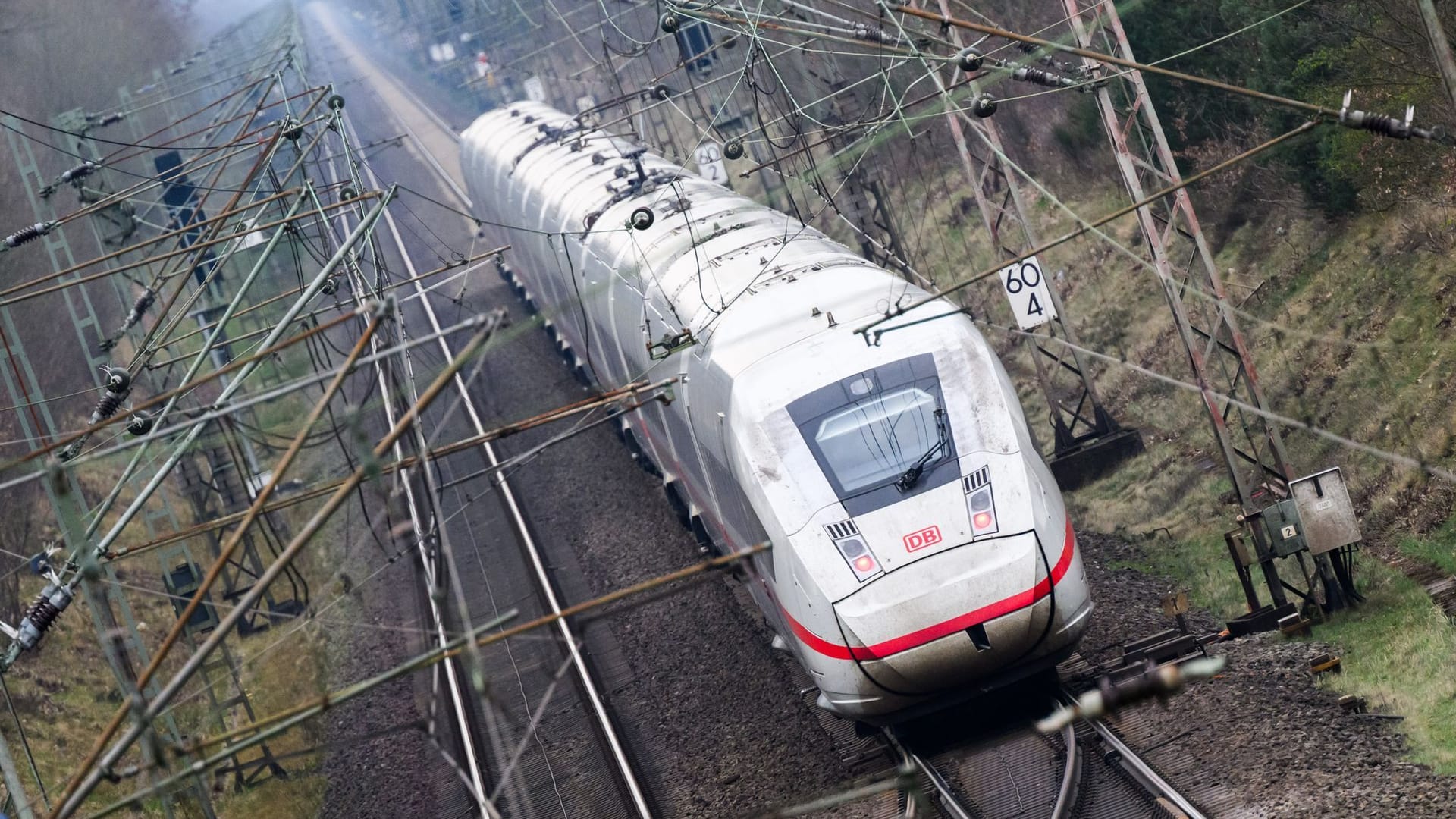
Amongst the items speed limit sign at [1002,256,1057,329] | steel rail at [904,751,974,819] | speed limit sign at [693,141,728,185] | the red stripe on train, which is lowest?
steel rail at [904,751,974,819]

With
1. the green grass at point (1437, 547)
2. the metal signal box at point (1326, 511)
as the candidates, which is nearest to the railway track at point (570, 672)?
the metal signal box at point (1326, 511)

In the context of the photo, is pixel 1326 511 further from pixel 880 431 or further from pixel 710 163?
pixel 710 163

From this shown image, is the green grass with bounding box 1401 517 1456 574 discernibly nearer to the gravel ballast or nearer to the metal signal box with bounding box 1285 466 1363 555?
the metal signal box with bounding box 1285 466 1363 555

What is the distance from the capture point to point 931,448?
11180 millimetres

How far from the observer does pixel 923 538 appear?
10.7m

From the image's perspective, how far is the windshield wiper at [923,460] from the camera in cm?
1098

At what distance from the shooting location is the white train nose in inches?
412

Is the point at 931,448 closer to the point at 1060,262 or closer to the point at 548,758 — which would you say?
the point at 548,758

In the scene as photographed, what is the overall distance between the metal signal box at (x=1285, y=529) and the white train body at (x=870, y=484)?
10.9ft

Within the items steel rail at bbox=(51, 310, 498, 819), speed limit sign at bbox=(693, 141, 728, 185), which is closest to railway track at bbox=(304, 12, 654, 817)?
steel rail at bbox=(51, 310, 498, 819)

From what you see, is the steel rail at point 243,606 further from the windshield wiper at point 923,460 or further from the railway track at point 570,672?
the windshield wiper at point 923,460

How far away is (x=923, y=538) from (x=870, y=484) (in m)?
0.67

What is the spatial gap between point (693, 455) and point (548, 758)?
3.34 meters

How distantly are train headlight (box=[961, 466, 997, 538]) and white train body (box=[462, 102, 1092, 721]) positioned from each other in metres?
0.01
